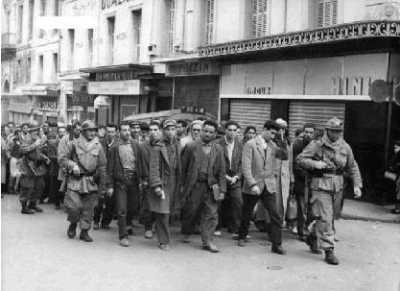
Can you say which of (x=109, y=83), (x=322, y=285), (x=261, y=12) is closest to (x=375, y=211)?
(x=322, y=285)

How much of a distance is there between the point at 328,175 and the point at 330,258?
104 cm

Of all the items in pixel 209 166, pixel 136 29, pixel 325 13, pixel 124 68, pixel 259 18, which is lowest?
pixel 209 166

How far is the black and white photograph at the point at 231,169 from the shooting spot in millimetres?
7164

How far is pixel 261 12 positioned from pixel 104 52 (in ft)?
34.3

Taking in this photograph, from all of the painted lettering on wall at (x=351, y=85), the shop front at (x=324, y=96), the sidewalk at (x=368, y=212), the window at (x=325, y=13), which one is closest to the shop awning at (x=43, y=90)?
the shop front at (x=324, y=96)

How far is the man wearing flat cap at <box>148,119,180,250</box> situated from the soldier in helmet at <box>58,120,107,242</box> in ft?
2.92

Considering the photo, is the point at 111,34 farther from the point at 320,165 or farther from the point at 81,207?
the point at 320,165

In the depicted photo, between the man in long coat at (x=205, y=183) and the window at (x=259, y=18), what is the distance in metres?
8.75

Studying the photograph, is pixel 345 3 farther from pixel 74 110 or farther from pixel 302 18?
pixel 74 110

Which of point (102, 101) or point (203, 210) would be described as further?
point (102, 101)

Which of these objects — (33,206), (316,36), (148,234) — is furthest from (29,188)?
(316,36)

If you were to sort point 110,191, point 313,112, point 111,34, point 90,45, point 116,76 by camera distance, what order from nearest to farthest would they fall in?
point 110,191
point 313,112
point 116,76
point 111,34
point 90,45

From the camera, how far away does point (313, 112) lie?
14.5 metres

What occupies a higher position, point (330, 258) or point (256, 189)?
point (256, 189)
